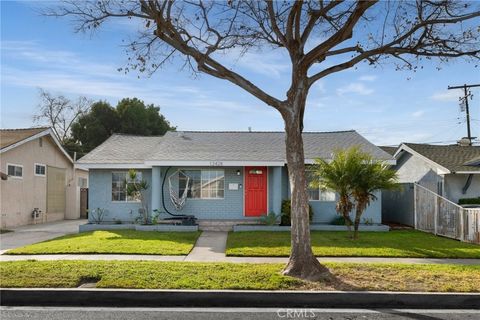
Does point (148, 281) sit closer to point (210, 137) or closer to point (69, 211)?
point (210, 137)

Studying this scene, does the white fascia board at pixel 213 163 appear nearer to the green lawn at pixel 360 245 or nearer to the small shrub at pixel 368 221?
the green lawn at pixel 360 245

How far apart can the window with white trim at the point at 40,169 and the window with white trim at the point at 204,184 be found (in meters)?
8.20

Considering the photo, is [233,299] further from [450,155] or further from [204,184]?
[450,155]

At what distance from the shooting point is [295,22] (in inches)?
367

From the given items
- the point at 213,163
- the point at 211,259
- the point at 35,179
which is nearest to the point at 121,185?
Answer: the point at 213,163

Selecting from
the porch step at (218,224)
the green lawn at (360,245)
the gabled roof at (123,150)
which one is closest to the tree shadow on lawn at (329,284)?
the green lawn at (360,245)

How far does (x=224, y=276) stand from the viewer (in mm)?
8250

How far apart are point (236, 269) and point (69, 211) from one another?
1875 centimetres

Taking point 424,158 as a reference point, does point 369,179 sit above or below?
below

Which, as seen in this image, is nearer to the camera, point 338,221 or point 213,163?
point 213,163

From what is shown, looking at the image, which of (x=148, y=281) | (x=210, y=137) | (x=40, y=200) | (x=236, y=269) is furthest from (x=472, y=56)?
(x=40, y=200)

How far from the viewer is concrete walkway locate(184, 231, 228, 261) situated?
35.8ft

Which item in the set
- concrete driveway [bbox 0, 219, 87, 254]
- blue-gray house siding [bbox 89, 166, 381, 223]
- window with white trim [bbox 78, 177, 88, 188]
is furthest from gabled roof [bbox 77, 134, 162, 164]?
window with white trim [bbox 78, 177, 88, 188]

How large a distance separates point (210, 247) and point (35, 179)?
1277 centimetres
